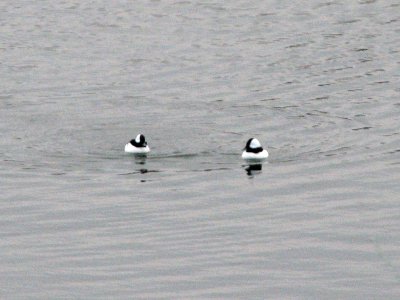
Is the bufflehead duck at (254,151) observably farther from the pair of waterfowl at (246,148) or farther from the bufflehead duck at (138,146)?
the bufflehead duck at (138,146)

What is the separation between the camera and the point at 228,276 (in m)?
26.8

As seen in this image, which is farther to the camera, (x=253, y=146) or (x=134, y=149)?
(x=134, y=149)

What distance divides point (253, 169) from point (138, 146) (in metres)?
4.06

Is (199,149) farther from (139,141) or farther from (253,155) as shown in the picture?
(253,155)

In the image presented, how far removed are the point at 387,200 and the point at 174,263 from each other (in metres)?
7.30

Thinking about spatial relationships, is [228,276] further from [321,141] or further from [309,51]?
[309,51]

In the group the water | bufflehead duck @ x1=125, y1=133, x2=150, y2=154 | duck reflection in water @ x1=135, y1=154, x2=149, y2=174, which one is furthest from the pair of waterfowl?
the water

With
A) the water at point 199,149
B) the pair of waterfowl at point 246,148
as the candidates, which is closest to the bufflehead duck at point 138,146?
the pair of waterfowl at point 246,148

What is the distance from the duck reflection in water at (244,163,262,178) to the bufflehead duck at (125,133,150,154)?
3499 millimetres

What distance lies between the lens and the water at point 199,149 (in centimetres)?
2727

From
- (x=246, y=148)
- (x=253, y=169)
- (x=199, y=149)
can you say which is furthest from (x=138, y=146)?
(x=253, y=169)

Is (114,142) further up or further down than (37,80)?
further down

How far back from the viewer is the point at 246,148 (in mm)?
38031

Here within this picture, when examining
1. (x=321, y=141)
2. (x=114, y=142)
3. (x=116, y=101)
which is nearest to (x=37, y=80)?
(x=116, y=101)
